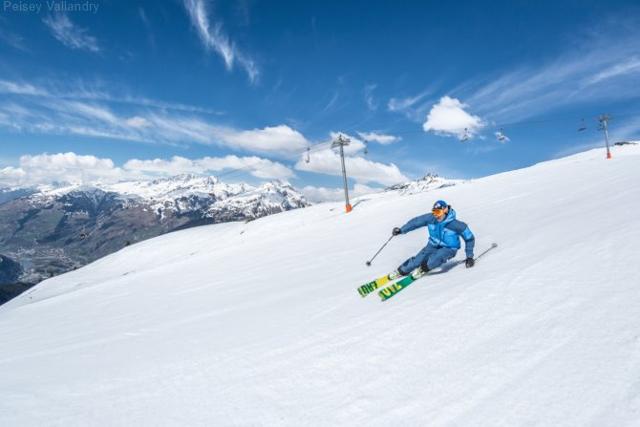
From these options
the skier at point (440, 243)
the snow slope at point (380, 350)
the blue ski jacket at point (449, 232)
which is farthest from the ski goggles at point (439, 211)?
the snow slope at point (380, 350)

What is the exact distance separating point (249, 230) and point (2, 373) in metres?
27.8

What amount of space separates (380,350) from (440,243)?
5.22 meters

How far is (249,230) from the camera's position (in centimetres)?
3553

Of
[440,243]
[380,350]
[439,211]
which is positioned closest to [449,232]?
[440,243]

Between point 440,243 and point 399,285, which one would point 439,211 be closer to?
point 440,243

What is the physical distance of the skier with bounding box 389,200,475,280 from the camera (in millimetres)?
9711

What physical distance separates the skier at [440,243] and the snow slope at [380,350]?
1.76 feet

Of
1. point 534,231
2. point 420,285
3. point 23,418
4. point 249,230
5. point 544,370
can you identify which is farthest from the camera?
point 249,230

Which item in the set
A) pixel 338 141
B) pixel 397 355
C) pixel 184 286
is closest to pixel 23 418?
pixel 397 355

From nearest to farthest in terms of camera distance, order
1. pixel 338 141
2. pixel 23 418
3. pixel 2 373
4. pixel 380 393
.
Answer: pixel 380 393 < pixel 23 418 < pixel 2 373 < pixel 338 141

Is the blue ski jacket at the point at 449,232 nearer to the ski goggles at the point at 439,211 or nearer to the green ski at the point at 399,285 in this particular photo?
the ski goggles at the point at 439,211

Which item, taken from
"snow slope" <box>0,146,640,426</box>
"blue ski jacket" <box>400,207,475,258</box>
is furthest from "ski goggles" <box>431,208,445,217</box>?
"snow slope" <box>0,146,640,426</box>

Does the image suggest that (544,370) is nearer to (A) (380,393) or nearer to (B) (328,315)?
(A) (380,393)

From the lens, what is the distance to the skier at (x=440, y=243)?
31.9ft
